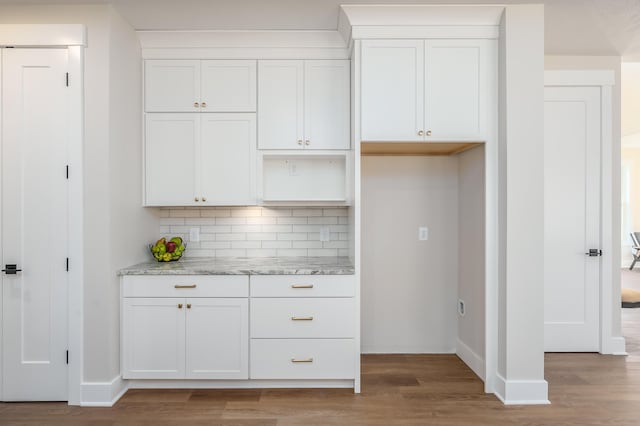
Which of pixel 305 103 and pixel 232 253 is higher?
pixel 305 103

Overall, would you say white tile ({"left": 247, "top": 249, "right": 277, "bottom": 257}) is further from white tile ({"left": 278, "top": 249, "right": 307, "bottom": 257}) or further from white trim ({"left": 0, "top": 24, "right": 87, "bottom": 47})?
white trim ({"left": 0, "top": 24, "right": 87, "bottom": 47})

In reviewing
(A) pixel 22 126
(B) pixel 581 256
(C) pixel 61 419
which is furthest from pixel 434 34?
(C) pixel 61 419

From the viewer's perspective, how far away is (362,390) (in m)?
3.01

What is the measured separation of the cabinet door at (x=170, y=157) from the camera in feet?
10.8

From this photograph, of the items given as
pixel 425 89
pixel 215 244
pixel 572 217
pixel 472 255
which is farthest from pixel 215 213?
pixel 572 217

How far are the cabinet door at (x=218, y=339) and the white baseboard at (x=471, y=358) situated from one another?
1705 mm

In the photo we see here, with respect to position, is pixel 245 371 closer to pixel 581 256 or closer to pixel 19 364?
pixel 19 364

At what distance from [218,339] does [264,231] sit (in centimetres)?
104

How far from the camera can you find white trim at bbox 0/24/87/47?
9.12 ft

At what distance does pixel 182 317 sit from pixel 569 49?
12.3ft

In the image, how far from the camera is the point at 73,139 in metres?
2.80

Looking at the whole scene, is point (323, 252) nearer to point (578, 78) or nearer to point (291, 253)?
point (291, 253)

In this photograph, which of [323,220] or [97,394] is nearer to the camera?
[97,394]

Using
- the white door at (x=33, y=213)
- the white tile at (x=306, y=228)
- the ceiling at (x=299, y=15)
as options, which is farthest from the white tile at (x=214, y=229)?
the ceiling at (x=299, y=15)
